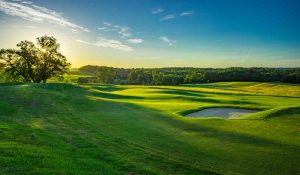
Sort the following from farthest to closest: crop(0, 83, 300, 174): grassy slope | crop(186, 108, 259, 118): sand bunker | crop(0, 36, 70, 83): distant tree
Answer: crop(0, 36, 70, 83): distant tree < crop(186, 108, 259, 118): sand bunker < crop(0, 83, 300, 174): grassy slope

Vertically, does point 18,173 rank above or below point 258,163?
above

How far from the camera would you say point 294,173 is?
36.5ft

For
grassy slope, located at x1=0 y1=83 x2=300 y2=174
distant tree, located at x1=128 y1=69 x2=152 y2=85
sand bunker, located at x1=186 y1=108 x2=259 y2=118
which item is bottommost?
sand bunker, located at x1=186 y1=108 x2=259 y2=118

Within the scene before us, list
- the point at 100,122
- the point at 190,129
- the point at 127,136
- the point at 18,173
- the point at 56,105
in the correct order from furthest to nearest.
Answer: the point at 56,105 → the point at 100,122 → the point at 190,129 → the point at 127,136 → the point at 18,173

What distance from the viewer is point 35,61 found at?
67250 mm

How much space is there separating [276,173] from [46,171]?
9.39m

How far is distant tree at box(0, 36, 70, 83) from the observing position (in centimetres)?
6625

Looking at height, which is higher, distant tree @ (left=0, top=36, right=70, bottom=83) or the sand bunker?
distant tree @ (left=0, top=36, right=70, bottom=83)

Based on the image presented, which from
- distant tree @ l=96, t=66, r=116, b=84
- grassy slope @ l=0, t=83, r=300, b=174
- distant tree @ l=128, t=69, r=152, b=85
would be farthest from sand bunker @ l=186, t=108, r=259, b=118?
distant tree @ l=128, t=69, r=152, b=85

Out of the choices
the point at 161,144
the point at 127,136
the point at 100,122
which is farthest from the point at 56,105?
the point at 161,144

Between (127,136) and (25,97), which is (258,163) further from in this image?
(25,97)

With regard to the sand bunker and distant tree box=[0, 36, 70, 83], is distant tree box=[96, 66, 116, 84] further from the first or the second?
the sand bunker

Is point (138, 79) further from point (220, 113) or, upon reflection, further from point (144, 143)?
point (144, 143)

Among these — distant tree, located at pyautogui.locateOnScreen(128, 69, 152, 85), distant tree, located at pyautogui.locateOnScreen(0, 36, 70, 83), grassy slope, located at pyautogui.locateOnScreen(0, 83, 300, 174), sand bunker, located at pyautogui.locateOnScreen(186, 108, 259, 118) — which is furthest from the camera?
distant tree, located at pyautogui.locateOnScreen(128, 69, 152, 85)
